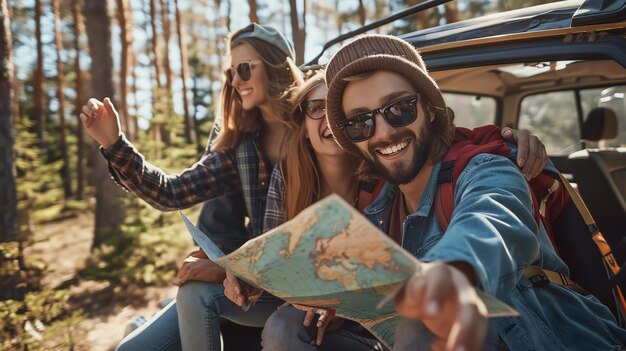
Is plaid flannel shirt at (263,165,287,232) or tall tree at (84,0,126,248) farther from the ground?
tall tree at (84,0,126,248)

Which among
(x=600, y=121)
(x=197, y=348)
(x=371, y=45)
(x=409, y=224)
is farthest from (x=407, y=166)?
(x=600, y=121)

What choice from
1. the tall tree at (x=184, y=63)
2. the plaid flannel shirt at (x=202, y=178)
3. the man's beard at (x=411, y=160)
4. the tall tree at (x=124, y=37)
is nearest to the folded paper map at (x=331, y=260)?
the man's beard at (x=411, y=160)

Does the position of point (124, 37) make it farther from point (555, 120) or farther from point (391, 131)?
point (391, 131)

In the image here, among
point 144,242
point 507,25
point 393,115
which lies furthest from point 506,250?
point 144,242

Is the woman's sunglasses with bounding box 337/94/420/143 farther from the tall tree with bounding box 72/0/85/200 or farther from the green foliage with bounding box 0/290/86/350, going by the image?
the tall tree with bounding box 72/0/85/200

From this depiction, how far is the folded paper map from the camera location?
898 millimetres

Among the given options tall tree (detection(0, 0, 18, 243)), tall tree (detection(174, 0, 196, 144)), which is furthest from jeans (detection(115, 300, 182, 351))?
tall tree (detection(174, 0, 196, 144))

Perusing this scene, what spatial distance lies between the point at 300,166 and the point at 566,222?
3.87ft

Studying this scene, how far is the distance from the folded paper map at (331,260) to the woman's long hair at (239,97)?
1.69m

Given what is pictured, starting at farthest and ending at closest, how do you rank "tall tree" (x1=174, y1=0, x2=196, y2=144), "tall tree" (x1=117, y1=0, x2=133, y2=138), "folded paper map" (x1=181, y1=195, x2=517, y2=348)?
"tall tree" (x1=174, y1=0, x2=196, y2=144)
"tall tree" (x1=117, y1=0, x2=133, y2=138)
"folded paper map" (x1=181, y1=195, x2=517, y2=348)

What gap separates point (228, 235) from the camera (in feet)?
9.21

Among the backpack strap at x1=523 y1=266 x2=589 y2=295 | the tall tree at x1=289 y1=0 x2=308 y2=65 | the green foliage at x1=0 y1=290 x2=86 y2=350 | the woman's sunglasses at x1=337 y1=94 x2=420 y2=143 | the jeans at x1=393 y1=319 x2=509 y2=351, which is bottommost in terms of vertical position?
the green foliage at x1=0 y1=290 x2=86 y2=350

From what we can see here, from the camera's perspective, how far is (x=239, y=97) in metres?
2.92

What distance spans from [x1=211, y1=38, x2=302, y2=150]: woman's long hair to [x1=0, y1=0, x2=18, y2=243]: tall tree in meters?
3.29
